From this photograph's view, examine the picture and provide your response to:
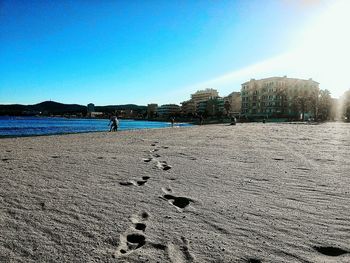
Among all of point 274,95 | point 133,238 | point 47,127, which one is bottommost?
point 47,127

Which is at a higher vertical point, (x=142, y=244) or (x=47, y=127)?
(x=142, y=244)

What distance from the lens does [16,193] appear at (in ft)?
18.5

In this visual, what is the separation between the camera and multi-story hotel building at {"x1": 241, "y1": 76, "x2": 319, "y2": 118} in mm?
118750

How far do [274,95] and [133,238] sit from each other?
416 ft

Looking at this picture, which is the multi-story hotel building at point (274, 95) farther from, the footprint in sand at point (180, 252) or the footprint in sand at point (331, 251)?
the footprint in sand at point (180, 252)

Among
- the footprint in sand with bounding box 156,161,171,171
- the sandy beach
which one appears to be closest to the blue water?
the footprint in sand with bounding box 156,161,171,171

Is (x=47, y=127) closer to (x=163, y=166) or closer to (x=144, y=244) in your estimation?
(x=163, y=166)

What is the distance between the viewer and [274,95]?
122000mm

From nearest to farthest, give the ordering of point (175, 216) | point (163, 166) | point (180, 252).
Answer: point (180, 252) < point (175, 216) < point (163, 166)

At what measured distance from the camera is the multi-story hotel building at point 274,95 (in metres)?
119

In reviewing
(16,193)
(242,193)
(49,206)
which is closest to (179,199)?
(242,193)

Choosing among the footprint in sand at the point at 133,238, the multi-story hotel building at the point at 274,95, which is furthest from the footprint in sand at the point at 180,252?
the multi-story hotel building at the point at 274,95

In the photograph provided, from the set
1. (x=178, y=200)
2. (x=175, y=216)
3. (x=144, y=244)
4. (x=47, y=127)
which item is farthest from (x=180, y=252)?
(x=47, y=127)

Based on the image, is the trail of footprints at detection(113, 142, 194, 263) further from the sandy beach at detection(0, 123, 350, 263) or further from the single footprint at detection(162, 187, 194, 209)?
the single footprint at detection(162, 187, 194, 209)
